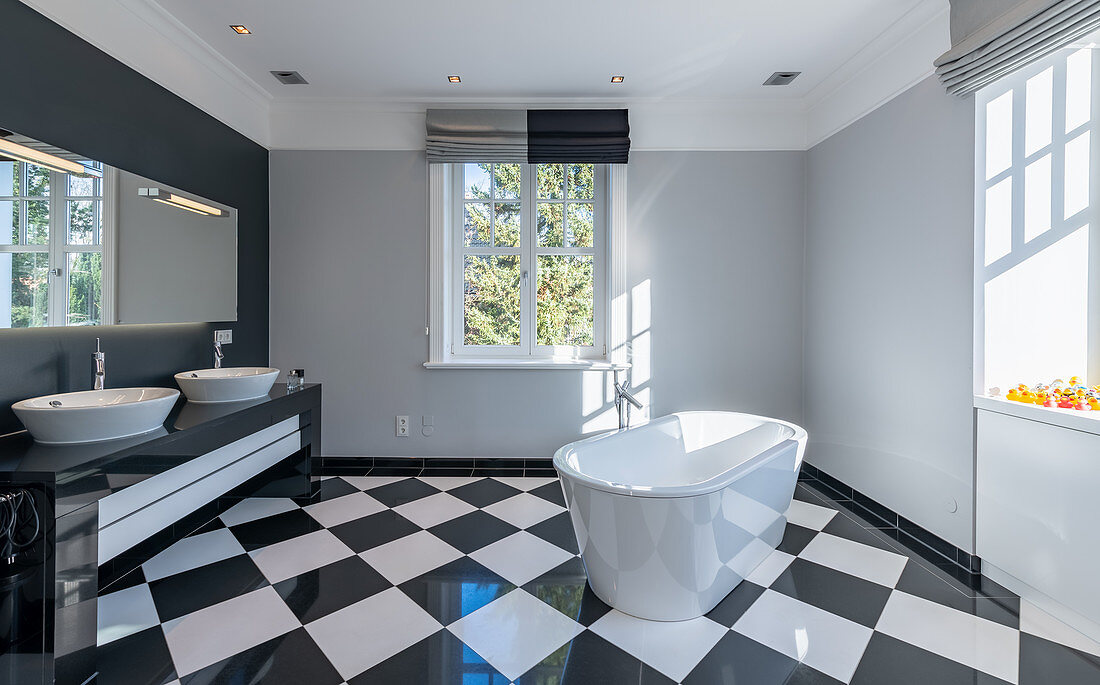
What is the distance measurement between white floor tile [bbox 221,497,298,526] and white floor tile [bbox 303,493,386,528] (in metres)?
0.15

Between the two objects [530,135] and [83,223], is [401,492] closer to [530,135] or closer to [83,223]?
[83,223]

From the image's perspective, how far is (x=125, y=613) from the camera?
183 cm

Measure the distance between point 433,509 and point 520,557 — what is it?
74cm

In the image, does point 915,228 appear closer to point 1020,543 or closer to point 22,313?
point 1020,543

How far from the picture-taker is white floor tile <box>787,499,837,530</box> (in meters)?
2.68

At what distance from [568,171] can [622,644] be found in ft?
9.39

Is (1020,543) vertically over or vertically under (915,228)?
under

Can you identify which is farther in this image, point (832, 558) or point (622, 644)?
point (832, 558)

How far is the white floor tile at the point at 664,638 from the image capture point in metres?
1.61

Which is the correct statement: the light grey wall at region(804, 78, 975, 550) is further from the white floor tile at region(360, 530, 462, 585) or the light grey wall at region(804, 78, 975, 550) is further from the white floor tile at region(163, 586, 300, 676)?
the white floor tile at region(163, 586, 300, 676)

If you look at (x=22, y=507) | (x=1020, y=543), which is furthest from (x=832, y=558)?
(x=22, y=507)

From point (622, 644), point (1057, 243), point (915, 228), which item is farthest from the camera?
point (915, 228)

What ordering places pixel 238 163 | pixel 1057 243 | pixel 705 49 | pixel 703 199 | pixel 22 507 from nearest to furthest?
pixel 22 507
pixel 1057 243
pixel 705 49
pixel 238 163
pixel 703 199

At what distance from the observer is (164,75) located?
2508 millimetres
